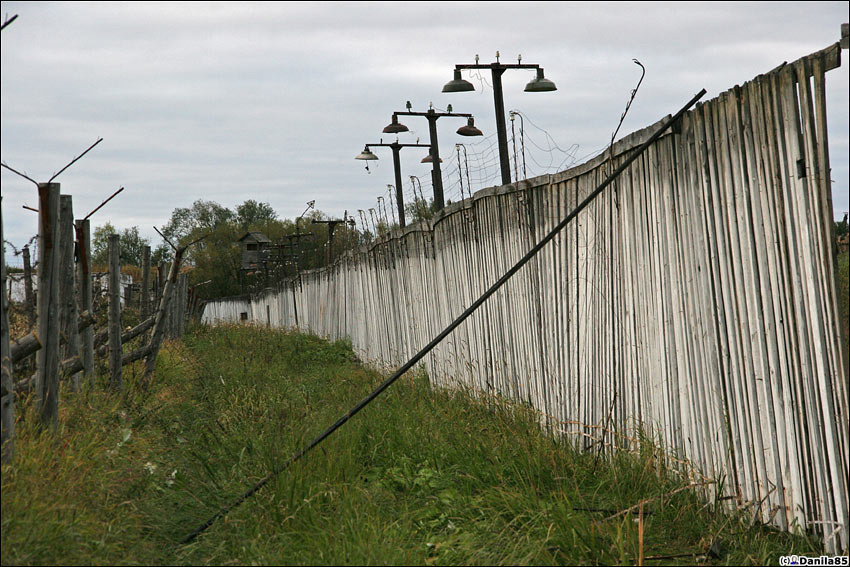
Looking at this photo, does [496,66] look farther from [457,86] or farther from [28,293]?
[28,293]

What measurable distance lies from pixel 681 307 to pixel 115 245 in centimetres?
622

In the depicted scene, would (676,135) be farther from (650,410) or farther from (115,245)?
(115,245)

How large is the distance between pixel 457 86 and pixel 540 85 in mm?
927

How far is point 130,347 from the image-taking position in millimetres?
12914

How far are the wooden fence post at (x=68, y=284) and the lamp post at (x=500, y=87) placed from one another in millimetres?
3524

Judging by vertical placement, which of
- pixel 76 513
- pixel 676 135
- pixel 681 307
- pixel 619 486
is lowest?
pixel 619 486

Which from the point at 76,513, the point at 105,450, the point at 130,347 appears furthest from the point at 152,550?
the point at 130,347

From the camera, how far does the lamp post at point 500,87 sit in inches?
293

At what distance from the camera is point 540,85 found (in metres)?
8.83

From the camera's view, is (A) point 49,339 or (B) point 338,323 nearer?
(A) point 49,339

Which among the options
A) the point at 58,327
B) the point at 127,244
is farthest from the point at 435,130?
the point at 127,244

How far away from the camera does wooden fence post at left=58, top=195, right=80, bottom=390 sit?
6012 millimetres

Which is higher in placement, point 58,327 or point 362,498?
point 58,327

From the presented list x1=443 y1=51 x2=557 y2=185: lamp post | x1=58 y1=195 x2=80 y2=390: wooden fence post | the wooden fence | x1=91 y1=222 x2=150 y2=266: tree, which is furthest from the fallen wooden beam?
x1=91 y1=222 x2=150 y2=266: tree
